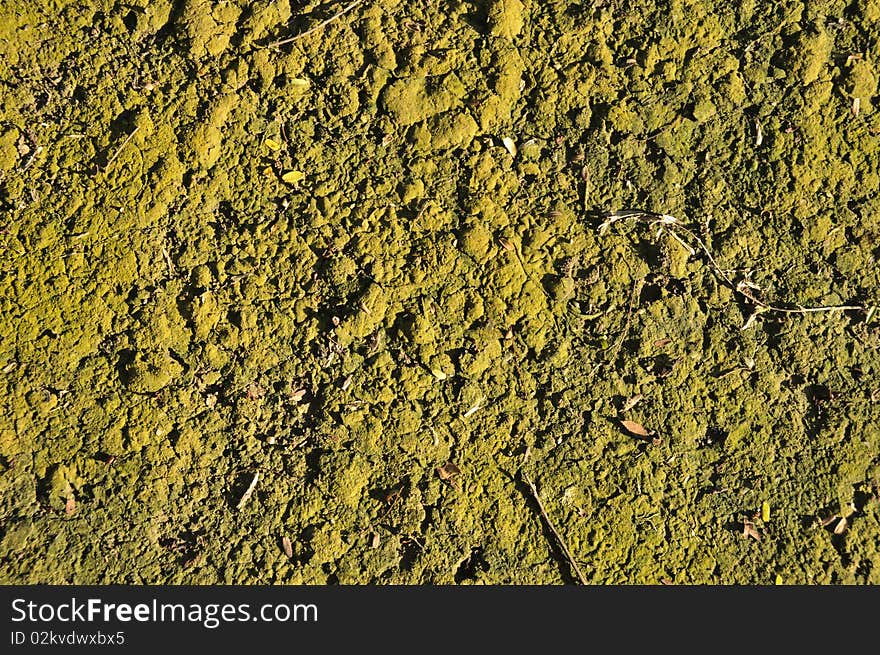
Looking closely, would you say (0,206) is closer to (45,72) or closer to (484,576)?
(45,72)

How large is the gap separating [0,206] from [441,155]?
1.58 meters

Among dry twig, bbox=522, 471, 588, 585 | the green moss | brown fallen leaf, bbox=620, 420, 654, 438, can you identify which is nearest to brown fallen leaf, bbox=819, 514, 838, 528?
brown fallen leaf, bbox=620, 420, 654, 438

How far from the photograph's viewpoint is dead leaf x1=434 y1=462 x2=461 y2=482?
2.44 m

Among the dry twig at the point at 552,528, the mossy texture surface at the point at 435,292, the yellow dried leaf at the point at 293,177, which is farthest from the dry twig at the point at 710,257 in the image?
the yellow dried leaf at the point at 293,177

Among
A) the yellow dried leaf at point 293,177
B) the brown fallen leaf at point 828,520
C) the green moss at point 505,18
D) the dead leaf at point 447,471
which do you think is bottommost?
the brown fallen leaf at point 828,520

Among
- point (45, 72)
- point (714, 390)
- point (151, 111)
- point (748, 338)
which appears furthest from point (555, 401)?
point (45, 72)

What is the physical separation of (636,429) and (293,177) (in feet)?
5.05

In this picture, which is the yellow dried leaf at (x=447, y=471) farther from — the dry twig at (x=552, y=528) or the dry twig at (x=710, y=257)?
the dry twig at (x=710, y=257)

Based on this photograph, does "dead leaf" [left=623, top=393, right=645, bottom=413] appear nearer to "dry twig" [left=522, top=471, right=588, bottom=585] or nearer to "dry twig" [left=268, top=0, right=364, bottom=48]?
"dry twig" [left=522, top=471, right=588, bottom=585]

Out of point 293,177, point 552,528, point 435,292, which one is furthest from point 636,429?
point 293,177

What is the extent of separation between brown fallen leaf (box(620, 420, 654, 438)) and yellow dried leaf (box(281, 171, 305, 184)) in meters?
1.46

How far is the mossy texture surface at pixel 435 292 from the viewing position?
240 cm

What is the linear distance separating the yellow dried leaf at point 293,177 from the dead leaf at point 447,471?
115cm

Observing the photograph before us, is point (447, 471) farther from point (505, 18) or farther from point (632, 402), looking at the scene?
point (505, 18)
